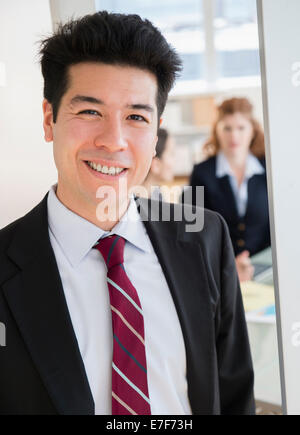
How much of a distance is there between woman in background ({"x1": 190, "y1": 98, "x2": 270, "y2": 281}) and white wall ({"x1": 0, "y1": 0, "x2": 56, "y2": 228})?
64 cm

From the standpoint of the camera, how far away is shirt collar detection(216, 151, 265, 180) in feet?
6.06

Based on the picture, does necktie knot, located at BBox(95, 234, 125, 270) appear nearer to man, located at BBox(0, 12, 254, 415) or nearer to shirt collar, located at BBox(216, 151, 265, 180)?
man, located at BBox(0, 12, 254, 415)

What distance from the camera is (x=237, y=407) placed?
51.3 inches

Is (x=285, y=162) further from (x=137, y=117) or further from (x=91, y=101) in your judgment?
(x=91, y=101)

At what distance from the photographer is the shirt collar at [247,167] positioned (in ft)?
6.06

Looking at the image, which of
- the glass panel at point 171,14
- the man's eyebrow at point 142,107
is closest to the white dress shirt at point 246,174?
the glass panel at point 171,14

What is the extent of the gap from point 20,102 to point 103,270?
1.47ft

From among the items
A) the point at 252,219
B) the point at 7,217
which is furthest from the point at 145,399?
the point at 252,219

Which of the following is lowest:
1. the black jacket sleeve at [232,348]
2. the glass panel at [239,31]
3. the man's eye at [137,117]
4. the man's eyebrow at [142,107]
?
the black jacket sleeve at [232,348]

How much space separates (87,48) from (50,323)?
599mm

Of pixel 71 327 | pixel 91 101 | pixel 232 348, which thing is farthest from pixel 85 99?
Answer: pixel 232 348

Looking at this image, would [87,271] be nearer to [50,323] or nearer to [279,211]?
[50,323]

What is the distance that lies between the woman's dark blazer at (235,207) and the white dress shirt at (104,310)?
2.26 feet

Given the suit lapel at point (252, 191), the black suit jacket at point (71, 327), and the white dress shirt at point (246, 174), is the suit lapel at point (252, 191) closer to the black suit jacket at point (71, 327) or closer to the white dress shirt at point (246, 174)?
the white dress shirt at point (246, 174)
